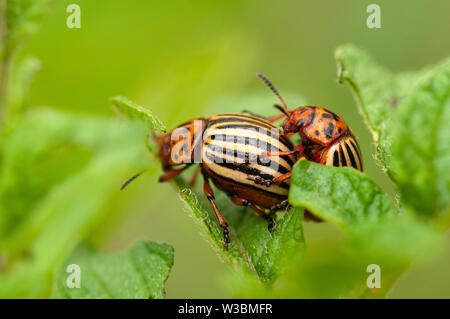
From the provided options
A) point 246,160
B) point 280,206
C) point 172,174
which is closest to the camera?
point 280,206

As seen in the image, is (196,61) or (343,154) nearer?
(343,154)

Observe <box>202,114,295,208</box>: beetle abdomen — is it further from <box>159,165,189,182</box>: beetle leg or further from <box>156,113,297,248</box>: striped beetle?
<box>159,165,189,182</box>: beetle leg

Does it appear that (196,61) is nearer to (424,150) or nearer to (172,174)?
(172,174)

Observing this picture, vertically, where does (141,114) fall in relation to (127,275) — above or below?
above

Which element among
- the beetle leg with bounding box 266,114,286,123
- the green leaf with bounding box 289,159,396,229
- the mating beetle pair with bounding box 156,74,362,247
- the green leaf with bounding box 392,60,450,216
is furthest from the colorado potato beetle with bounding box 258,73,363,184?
the green leaf with bounding box 392,60,450,216

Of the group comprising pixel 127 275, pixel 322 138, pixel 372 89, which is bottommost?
pixel 127 275

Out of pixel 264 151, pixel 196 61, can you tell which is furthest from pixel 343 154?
pixel 196 61
